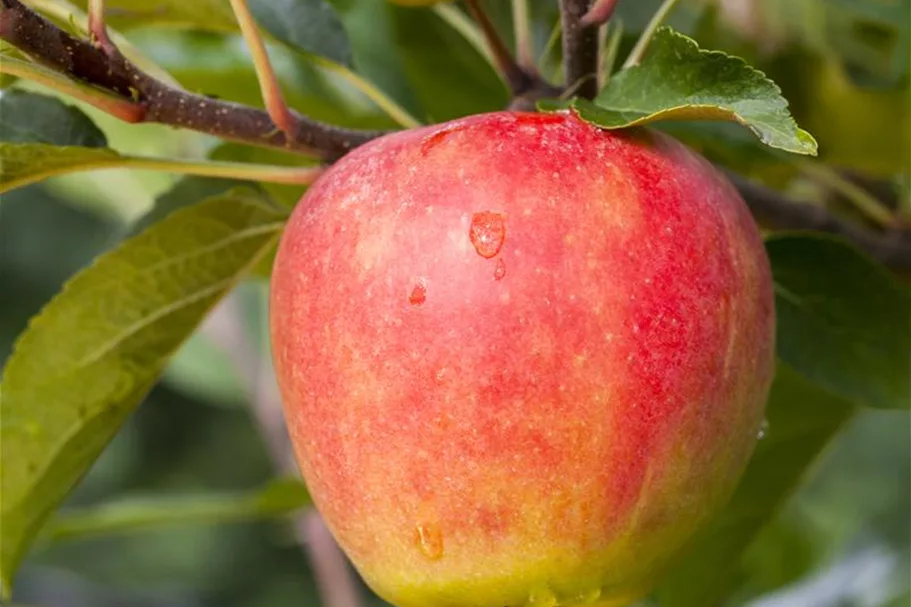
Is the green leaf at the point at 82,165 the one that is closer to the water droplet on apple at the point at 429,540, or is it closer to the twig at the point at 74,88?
the twig at the point at 74,88

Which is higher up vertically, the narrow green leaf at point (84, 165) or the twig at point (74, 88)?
the twig at point (74, 88)

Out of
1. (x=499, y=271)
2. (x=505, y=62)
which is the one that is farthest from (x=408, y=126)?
(x=499, y=271)

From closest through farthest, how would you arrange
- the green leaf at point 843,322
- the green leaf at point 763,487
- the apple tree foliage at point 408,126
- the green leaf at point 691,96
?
the green leaf at point 691,96, the apple tree foliage at point 408,126, the green leaf at point 843,322, the green leaf at point 763,487

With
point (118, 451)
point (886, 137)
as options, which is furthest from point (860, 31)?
point (118, 451)

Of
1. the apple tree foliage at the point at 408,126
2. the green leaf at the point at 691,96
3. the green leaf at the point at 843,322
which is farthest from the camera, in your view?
the green leaf at the point at 843,322

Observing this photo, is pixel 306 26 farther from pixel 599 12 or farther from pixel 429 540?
pixel 429 540

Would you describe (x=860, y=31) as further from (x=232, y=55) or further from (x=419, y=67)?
(x=232, y=55)

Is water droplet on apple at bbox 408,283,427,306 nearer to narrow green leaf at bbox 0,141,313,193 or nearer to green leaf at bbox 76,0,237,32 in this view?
narrow green leaf at bbox 0,141,313,193

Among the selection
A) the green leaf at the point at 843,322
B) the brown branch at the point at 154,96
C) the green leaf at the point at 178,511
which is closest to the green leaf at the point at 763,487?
the green leaf at the point at 843,322
